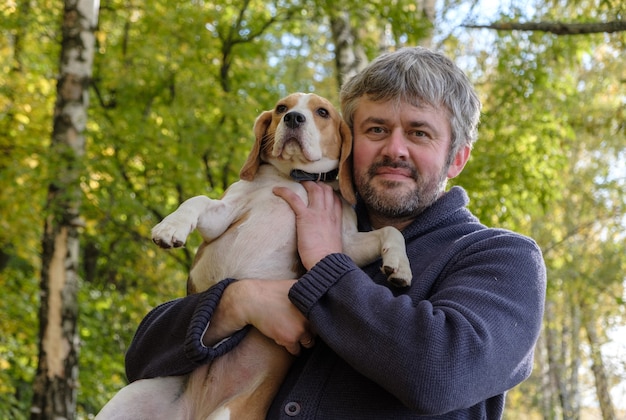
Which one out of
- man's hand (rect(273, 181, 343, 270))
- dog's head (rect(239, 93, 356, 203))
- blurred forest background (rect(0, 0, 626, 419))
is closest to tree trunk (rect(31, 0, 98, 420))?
blurred forest background (rect(0, 0, 626, 419))

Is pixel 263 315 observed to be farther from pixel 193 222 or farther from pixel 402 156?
pixel 402 156

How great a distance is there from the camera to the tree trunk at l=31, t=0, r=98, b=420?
6.45 m

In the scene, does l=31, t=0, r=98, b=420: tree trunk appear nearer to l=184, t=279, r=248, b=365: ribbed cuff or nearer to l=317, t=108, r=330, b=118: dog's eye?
l=317, t=108, r=330, b=118: dog's eye

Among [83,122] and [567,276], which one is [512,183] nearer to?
[83,122]

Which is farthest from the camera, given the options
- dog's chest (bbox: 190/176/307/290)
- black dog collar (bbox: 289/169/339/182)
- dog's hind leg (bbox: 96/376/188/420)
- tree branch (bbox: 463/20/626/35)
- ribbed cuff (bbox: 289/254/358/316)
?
tree branch (bbox: 463/20/626/35)

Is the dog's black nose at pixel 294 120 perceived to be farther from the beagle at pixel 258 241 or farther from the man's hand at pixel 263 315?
the man's hand at pixel 263 315

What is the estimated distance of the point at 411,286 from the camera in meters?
2.49

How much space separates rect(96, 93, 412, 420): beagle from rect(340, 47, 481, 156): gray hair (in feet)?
0.97

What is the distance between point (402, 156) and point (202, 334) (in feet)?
2.93

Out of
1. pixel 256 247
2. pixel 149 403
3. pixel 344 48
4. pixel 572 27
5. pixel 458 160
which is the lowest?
pixel 149 403

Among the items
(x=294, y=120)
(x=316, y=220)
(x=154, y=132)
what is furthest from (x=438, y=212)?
(x=154, y=132)

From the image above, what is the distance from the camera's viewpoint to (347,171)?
298 cm

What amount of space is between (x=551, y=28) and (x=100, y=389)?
702 cm

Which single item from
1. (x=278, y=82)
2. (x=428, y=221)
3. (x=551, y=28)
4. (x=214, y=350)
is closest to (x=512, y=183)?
(x=278, y=82)
